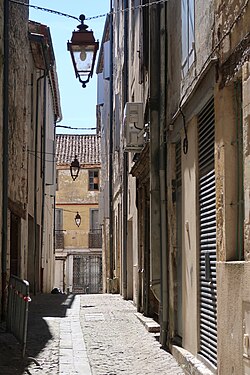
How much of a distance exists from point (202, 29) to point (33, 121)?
588 inches

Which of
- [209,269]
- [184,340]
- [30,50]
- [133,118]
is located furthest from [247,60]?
[30,50]

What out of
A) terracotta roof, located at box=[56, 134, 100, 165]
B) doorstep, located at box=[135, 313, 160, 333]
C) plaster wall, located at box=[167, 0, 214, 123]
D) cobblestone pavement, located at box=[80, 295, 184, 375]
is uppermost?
terracotta roof, located at box=[56, 134, 100, 165]

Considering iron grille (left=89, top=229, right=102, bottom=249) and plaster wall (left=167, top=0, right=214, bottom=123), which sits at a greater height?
plaster wall (left=167, top=0, right=214, bottom=123)

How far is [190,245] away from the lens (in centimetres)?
898

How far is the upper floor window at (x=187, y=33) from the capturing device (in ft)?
29.1

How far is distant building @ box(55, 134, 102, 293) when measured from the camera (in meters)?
48.9

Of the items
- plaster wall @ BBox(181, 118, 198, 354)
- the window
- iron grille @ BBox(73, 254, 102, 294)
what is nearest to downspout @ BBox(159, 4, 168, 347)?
plaster wall @ BBox(181, 118, 198, 354)

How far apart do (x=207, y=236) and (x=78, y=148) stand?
4435cm

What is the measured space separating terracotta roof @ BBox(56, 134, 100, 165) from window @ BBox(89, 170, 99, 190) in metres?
0.68

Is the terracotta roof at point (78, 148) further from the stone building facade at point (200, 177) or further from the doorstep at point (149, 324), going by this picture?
the stone building facade at point (200, 177)

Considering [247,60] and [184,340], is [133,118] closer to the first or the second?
[184,340]

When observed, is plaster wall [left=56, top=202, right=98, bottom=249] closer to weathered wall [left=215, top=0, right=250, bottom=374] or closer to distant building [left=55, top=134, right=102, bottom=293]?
distant building [left=55, top=134, right=102, bottom=293]

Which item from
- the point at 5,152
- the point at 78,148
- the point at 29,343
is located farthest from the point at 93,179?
the point at 29,343

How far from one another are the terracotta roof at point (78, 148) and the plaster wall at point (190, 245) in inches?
1597
